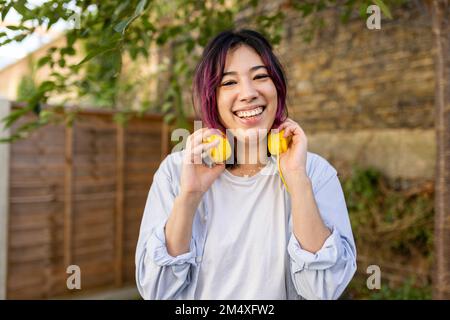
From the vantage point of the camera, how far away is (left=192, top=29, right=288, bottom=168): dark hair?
147cm

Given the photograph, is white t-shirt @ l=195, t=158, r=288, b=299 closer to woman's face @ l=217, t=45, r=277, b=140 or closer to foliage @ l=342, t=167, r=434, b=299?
woman's face @ l=217, t=45, r=277, b=140

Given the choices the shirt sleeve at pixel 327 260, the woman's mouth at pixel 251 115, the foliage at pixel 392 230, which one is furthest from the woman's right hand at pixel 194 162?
the foliage at pixel 392 230

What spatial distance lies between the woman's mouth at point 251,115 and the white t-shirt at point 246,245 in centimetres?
21

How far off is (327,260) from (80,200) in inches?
164

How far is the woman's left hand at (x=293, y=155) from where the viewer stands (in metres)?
1.35

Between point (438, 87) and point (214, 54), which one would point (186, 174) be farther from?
point (438, 87)

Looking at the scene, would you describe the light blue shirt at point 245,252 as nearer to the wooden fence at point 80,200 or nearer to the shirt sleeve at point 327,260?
the shirt sleeve at point 327,260

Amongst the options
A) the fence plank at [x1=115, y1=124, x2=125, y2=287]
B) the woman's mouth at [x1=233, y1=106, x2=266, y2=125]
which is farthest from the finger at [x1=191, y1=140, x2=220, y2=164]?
the fence plank at [x1=115, y1=124, x2=125, y2=287]

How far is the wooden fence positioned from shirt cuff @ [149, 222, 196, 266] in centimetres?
327

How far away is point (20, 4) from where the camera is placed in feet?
5.17

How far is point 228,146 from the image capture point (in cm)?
138

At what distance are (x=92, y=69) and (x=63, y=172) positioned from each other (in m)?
1.37

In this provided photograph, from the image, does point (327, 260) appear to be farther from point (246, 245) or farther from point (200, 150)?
point (200, 150)
